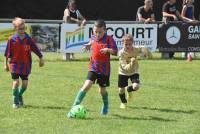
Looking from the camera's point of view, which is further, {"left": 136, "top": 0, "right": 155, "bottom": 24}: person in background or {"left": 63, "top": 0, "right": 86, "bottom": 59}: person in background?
{"left": 136, "top": 0, "right": 155, "bottom": 24}: person in background

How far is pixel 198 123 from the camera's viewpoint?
9.77 m

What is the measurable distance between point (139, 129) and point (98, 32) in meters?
1.97

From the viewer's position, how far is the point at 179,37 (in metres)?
21.2

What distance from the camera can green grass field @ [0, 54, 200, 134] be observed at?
9273 mm

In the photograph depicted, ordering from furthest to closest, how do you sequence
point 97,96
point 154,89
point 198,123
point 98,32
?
1. point 154,89
2. point 97,96
3. point 98,32
4. point 198,123

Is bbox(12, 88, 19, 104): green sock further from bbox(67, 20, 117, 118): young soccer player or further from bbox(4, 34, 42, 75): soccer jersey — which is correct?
bbox(67, 20, 117, 118): young soccer player

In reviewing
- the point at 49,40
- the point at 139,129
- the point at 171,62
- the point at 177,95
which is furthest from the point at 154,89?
the point at 49,40

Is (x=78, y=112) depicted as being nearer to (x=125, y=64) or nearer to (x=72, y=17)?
(x=125, y=64)

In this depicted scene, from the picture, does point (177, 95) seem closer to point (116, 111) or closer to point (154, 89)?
point (154, 89)

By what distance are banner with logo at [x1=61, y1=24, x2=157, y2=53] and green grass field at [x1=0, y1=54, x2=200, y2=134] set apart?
2.55 meters

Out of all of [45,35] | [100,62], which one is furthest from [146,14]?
[100,62]

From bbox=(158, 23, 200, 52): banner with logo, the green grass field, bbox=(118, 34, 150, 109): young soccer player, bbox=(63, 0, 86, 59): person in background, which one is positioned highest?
bbox=(63, 0, 86, 59): person in background

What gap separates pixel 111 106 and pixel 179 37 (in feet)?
33.5

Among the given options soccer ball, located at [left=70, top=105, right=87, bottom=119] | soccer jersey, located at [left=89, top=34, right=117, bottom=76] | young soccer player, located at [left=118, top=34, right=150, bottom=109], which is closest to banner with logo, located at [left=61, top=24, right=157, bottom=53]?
young soccer player, located at [left=118, top=34, right=150, bottom=109]
